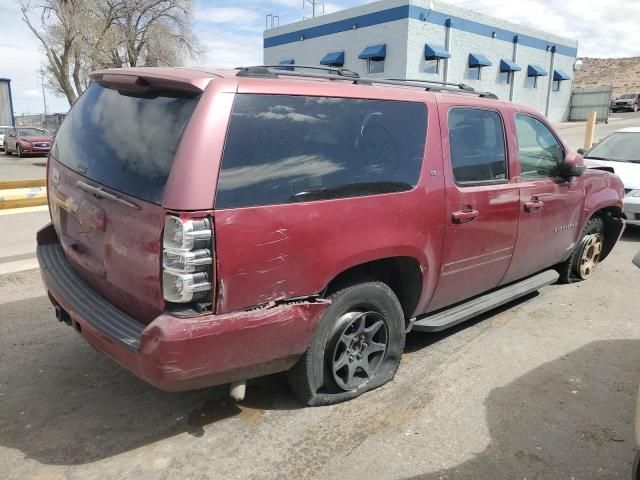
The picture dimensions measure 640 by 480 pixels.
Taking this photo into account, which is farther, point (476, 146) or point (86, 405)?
point (476, 146)

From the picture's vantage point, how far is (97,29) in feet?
76.8

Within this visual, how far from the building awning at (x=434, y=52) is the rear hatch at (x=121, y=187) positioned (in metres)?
25.0

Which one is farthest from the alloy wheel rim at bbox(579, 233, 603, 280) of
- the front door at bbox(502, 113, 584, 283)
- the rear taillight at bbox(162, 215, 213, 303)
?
the rear taillight at bbox(162, 215, 213, 303)

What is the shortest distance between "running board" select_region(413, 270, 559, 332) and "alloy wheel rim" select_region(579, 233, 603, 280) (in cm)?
79

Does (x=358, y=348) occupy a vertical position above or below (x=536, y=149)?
below

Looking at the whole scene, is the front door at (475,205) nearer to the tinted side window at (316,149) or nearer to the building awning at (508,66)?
the tinted side window at (316,149)

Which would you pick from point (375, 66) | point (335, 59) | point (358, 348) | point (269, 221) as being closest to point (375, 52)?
point (375, 66)

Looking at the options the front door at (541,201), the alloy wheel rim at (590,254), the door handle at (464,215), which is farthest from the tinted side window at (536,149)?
the alloy wheel rim at (590,254)

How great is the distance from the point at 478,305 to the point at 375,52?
972 inches

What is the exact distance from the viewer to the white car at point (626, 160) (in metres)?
7.56

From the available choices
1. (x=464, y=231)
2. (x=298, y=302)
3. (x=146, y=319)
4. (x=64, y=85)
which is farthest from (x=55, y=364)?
(x=64, y=85)

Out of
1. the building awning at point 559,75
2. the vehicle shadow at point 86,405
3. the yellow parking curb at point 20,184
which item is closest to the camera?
the vehicle shadow at point 86,405

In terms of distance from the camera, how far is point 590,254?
228 inches

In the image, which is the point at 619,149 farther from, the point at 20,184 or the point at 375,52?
the point at 375,52
